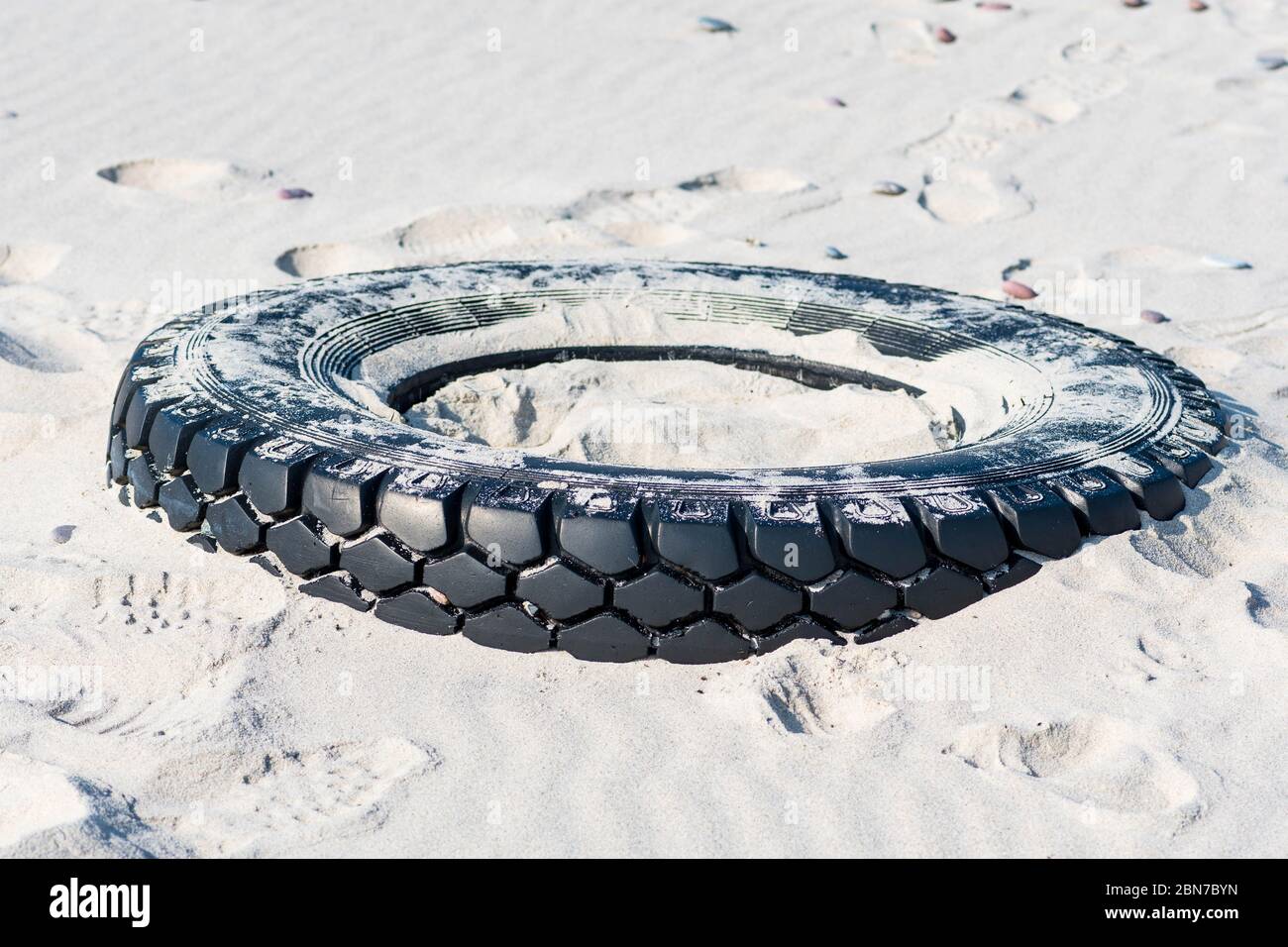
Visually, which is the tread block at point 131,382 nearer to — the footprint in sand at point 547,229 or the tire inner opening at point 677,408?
the tire inner opening at point 677,408

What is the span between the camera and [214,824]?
1.90 m

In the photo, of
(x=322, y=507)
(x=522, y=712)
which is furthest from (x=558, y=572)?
(x=322, y=507)

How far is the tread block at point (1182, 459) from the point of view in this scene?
8.77 feet

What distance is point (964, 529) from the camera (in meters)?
2.33

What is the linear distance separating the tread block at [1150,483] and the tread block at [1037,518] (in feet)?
0.57

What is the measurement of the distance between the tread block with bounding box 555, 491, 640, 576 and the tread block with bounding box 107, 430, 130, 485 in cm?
104

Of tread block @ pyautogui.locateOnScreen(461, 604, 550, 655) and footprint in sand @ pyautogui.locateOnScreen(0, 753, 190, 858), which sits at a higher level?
tread block @ pyautogui.locateOnScreen(461, 604, 550, 655)

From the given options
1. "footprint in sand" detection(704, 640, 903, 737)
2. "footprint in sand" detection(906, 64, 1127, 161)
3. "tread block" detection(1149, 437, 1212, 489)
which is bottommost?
"footprint in sand" detection(704, 640, 903, 737)

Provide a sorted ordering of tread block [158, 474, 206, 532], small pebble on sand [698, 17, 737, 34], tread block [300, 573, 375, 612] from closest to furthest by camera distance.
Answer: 1. tread block [300, 573, 375, 612]
2. tread block [158, 474, 206, 532]
3. small pebble on sand [698, 17, 737, 34]

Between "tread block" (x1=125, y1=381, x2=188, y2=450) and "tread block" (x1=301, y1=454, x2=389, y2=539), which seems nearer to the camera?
"tread block" (x1=301, y1=454, x2=389, y2=539)

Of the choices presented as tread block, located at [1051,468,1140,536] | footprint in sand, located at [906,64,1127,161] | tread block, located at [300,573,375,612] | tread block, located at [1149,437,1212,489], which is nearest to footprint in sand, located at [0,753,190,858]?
tread block, located at [300,573,375,612]

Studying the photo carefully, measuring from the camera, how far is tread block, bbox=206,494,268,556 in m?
2.47

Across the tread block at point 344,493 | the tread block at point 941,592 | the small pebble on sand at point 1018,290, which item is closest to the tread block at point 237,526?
the tread block at point 344,493

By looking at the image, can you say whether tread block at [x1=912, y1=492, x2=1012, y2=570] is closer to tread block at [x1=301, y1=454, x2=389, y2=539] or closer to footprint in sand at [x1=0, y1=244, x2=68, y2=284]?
tread block at [x1=301, y1=454, x2=389, y2=539]
